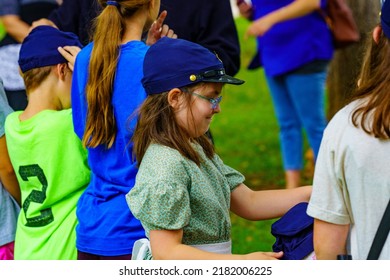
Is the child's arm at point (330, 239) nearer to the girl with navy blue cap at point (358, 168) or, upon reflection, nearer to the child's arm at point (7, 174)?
the girl with navy blue cap at point (358, 168)

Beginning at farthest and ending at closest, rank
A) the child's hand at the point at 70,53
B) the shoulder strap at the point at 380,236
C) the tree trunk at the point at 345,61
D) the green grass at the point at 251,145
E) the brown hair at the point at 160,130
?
1. the tree trunk at the point at 345,61
2. the green grass at the point at 251,145
3. the child's hand at the point at 70,53
4. the brown hair at the point at 160,130
5. the shoulder strap at the point at 380,236

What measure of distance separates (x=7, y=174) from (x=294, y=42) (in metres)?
2.96

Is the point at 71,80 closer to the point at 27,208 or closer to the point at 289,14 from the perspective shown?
the point at 27,208

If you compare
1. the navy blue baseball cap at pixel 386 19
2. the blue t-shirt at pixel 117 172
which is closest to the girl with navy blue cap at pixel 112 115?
the blue t-shirt at pixel 117 172

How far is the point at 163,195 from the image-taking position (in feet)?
9.59

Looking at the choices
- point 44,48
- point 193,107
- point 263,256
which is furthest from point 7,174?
point 263,256

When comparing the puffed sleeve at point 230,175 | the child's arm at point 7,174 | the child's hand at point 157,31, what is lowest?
the child's arm at point 7,174

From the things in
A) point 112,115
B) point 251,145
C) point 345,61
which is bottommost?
point 251,145

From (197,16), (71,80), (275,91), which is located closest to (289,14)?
(275,91)

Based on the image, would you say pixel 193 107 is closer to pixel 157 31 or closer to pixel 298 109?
pixel 157 31

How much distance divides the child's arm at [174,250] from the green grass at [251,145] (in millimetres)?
2064

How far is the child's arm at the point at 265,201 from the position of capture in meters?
3.33

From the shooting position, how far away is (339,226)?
8.47ft

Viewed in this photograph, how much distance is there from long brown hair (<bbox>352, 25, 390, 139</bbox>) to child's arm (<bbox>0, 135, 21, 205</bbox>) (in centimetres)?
192
